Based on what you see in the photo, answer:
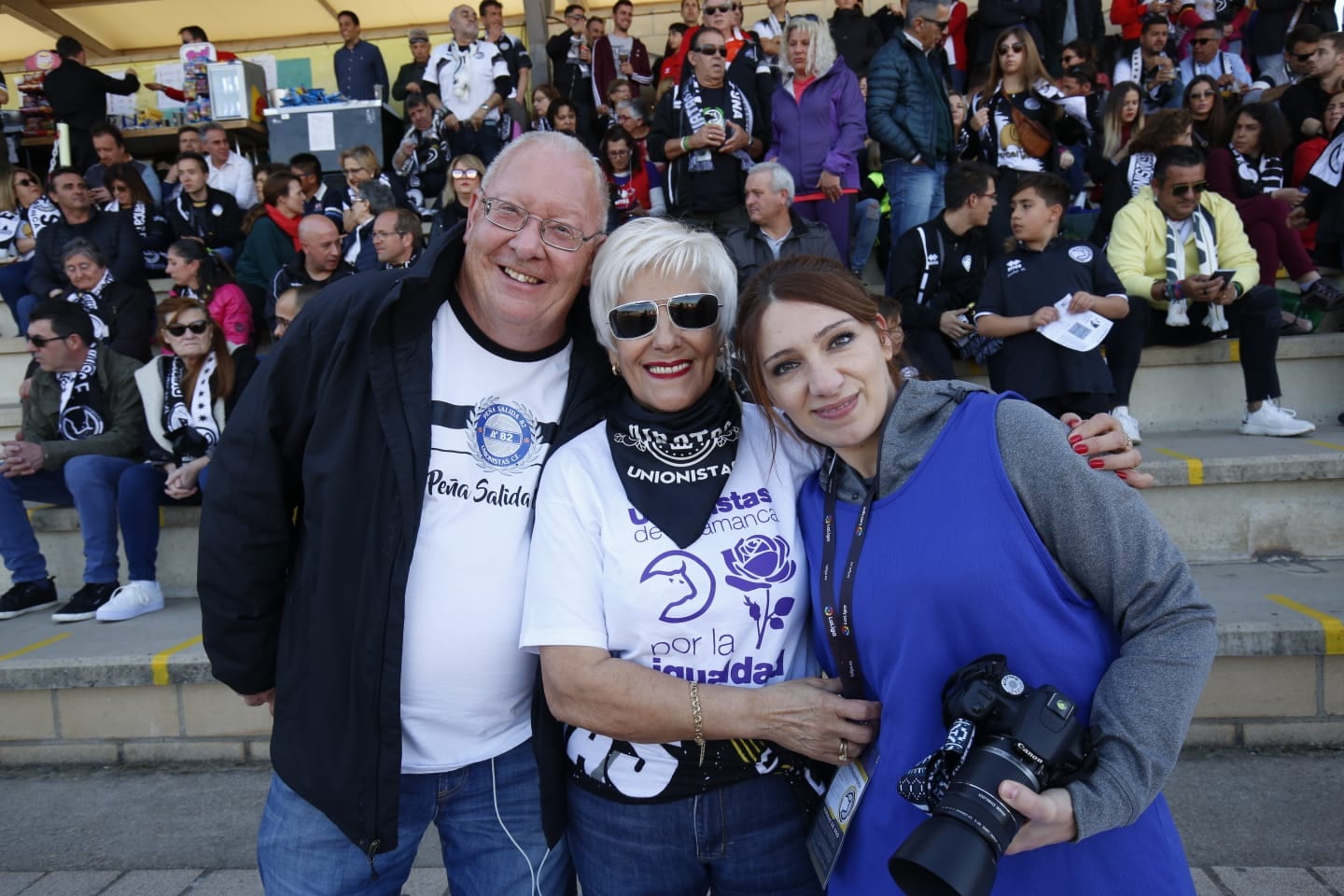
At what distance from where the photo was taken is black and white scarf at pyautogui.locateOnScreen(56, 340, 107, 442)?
4.60m

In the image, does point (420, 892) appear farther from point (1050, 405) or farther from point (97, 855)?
point (1050, 405)

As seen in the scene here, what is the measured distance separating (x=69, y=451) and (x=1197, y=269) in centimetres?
617

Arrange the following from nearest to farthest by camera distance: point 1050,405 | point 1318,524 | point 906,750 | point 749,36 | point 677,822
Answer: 1. point 906,750
2. point 677,822
3. point 1318,524
4. point 1050,405
5. point 749,36

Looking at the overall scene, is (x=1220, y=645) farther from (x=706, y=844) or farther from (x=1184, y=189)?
(x=1184, y=189)

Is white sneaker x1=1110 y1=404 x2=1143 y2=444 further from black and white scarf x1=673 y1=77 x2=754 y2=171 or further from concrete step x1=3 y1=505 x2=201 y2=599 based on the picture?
concrete step x1=3 y1=505 x2=201 y2=599

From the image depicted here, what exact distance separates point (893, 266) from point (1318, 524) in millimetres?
2492

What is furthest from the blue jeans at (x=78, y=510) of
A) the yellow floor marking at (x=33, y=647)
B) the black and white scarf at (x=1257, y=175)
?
the black and white scarf at (x=1257, y=175)

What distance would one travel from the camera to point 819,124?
5.97 m

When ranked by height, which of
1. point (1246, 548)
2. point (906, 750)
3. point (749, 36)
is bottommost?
point (1246, 548)

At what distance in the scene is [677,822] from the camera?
5.20ft

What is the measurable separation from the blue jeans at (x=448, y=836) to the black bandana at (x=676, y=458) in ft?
1.96

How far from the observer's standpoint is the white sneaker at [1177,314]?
15.7 feet

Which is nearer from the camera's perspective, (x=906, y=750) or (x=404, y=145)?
(x=906, y=750)

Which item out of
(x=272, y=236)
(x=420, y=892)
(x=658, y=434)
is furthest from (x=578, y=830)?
(x=272, y=236)
